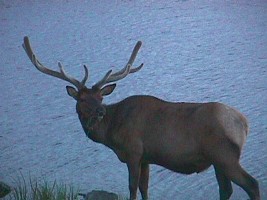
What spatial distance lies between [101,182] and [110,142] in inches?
47.4

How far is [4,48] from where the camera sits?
15.9 metres

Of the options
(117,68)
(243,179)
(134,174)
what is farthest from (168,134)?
(117,68)

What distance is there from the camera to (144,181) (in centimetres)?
796

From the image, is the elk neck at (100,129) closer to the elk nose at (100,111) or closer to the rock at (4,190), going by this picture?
the elk nose at (100,111)

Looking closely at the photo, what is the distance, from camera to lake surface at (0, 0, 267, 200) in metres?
9.37

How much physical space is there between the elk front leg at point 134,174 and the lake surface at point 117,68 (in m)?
0.82

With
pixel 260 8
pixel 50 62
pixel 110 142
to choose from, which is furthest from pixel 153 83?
pixel 260 8

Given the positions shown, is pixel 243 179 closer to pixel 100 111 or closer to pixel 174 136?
pixel 174 136

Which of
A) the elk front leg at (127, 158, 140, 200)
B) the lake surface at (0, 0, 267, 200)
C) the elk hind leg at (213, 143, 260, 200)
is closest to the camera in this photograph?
the elk hind leg at (213, 143, 260, 200)

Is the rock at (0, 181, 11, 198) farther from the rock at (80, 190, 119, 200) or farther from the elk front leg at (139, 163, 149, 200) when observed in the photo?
the elk front leg at (139, 163, 149, 200)

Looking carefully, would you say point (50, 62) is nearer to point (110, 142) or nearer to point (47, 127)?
point (47, 127)

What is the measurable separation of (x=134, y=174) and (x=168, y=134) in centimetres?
47

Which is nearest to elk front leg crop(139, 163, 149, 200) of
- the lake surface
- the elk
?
the elk

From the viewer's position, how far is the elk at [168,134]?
7.21 m
